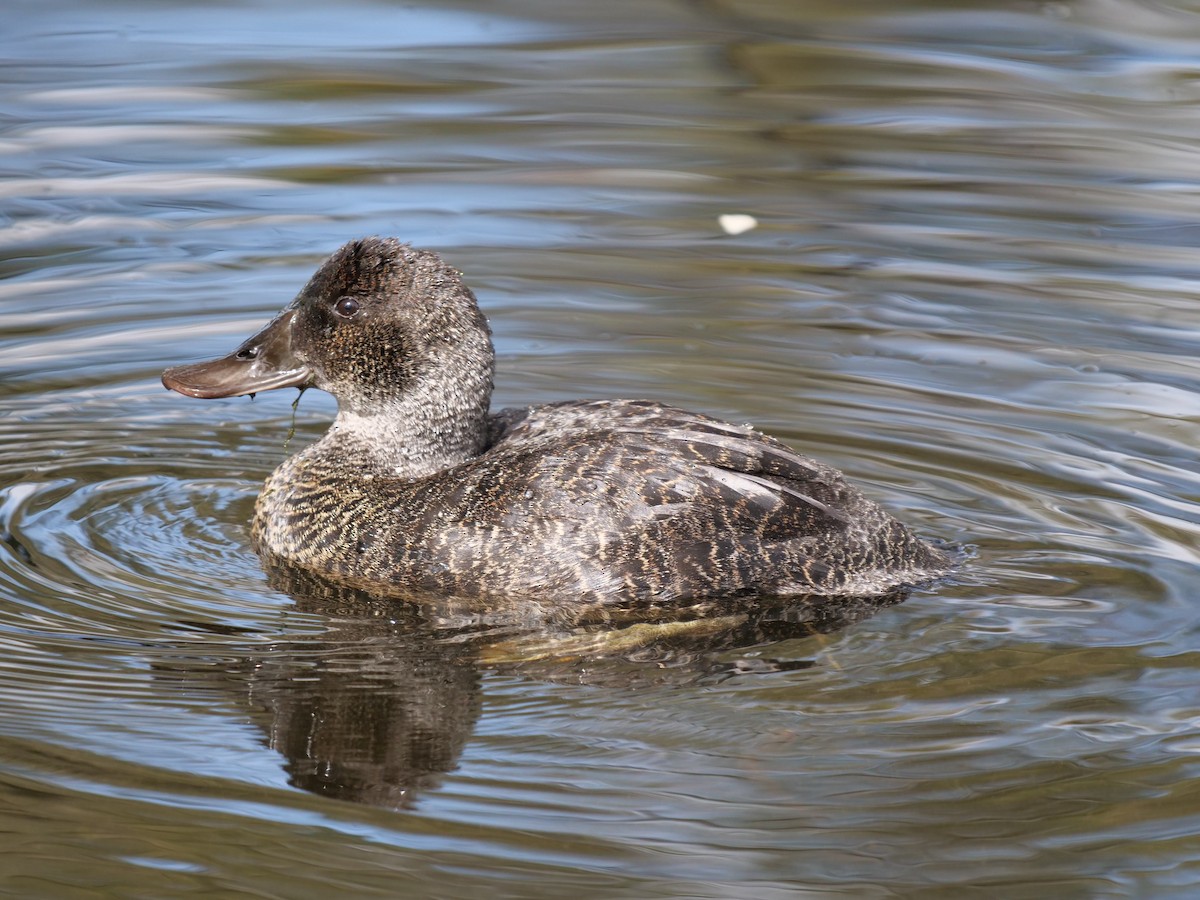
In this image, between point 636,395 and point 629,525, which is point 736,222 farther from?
point 629,525

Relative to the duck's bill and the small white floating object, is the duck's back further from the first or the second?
the small white floating object

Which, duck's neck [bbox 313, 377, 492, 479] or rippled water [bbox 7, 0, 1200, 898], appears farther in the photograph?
duck's neck [bbox 313, 377, 492, 479]

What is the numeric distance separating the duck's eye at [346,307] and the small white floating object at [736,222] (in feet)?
13.8

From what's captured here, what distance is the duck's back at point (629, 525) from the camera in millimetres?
5934

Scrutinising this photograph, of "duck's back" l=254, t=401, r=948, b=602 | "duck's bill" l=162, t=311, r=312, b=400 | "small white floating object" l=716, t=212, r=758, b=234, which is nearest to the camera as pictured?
"duck's back" l=254, t=401, r=948, b=602

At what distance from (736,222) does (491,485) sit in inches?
187

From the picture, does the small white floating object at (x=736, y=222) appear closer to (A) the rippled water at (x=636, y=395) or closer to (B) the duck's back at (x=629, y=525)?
(A) the rippled water at (x=636, y=395)

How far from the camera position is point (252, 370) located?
6852mm

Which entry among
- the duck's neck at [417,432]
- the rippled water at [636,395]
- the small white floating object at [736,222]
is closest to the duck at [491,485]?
the duck's neck at [417,432]

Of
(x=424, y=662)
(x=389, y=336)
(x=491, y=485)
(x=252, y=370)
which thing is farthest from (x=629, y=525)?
(x=252, y=370)

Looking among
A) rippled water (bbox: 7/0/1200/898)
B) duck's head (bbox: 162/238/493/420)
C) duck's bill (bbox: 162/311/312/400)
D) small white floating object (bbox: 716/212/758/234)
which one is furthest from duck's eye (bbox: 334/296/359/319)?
small white floating object (bbox: 716/212/758/234)

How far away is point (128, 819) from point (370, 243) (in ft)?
8.89

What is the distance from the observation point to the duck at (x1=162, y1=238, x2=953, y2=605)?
5.95m

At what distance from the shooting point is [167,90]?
40.2ft
